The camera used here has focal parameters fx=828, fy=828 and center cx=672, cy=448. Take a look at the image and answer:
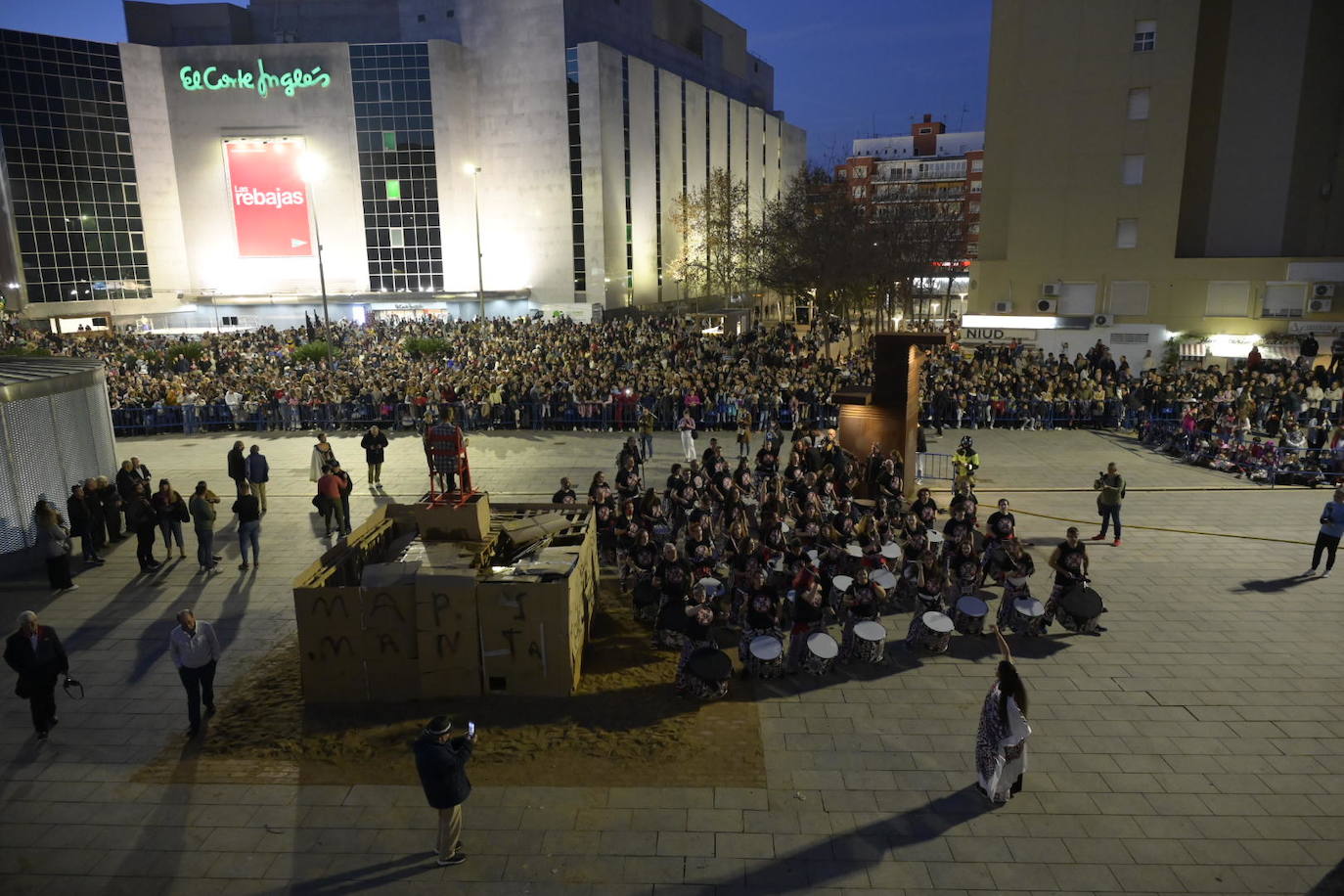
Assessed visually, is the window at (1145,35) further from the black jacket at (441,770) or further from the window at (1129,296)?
the black jacket at (441,770)

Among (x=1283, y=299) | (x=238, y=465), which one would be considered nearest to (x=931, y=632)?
(x=238, y=465)

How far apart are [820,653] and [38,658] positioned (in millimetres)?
8590

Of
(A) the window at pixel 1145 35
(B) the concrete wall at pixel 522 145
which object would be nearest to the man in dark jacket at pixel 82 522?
(A) the window at pixel 1145 35

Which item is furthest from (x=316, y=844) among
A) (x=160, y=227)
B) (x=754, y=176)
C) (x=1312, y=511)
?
(x=754, y=176)

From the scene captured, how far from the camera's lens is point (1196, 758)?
8484mm

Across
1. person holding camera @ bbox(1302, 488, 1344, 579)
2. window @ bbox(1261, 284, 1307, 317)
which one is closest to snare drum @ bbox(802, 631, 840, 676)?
person holding camera @ bbox(1302, 488, 1344, 579)

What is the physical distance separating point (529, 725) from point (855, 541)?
7076 millimetres

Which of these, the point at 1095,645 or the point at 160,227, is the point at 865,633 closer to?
the point at 1095,645

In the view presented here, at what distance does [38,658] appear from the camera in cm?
884

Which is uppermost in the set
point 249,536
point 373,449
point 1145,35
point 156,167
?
point 1145,35

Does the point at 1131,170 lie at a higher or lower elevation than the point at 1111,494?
higher

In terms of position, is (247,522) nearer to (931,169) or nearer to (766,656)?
(766,656)

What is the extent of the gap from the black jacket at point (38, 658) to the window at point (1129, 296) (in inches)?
1505

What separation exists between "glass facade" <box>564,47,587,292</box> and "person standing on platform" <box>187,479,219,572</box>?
50.5 metres
